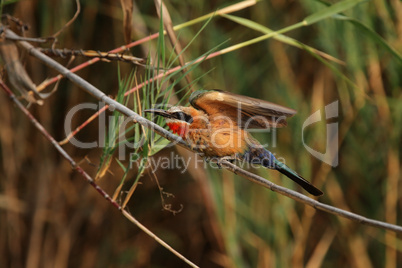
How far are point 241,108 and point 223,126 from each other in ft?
0.46

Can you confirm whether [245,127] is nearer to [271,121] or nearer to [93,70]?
[271,121]

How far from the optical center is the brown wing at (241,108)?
128 cm

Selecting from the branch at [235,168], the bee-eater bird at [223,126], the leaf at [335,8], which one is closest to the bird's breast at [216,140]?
the bee-eater bird at [223,126]

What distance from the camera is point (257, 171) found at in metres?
1.98

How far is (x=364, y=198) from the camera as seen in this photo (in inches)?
86.4

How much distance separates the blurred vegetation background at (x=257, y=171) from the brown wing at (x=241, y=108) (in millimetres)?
442

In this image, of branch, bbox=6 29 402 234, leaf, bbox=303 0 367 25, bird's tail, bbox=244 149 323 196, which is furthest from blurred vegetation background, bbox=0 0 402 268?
branch, bbox=6 29 402 234

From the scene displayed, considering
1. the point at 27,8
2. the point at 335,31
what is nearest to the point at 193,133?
the point at 335,31

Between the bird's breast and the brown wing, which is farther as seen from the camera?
the bird's breast

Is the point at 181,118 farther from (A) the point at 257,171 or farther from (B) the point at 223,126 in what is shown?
(A) the point at 257,171

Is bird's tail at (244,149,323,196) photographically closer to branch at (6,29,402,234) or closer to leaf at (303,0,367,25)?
branch at (6,29,402,234)

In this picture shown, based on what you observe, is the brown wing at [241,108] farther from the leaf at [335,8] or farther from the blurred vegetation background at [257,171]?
the blurred vegetation background at [257,171]

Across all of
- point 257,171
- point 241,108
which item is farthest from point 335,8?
point 257,171

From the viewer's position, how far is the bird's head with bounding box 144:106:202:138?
1.45 meters
